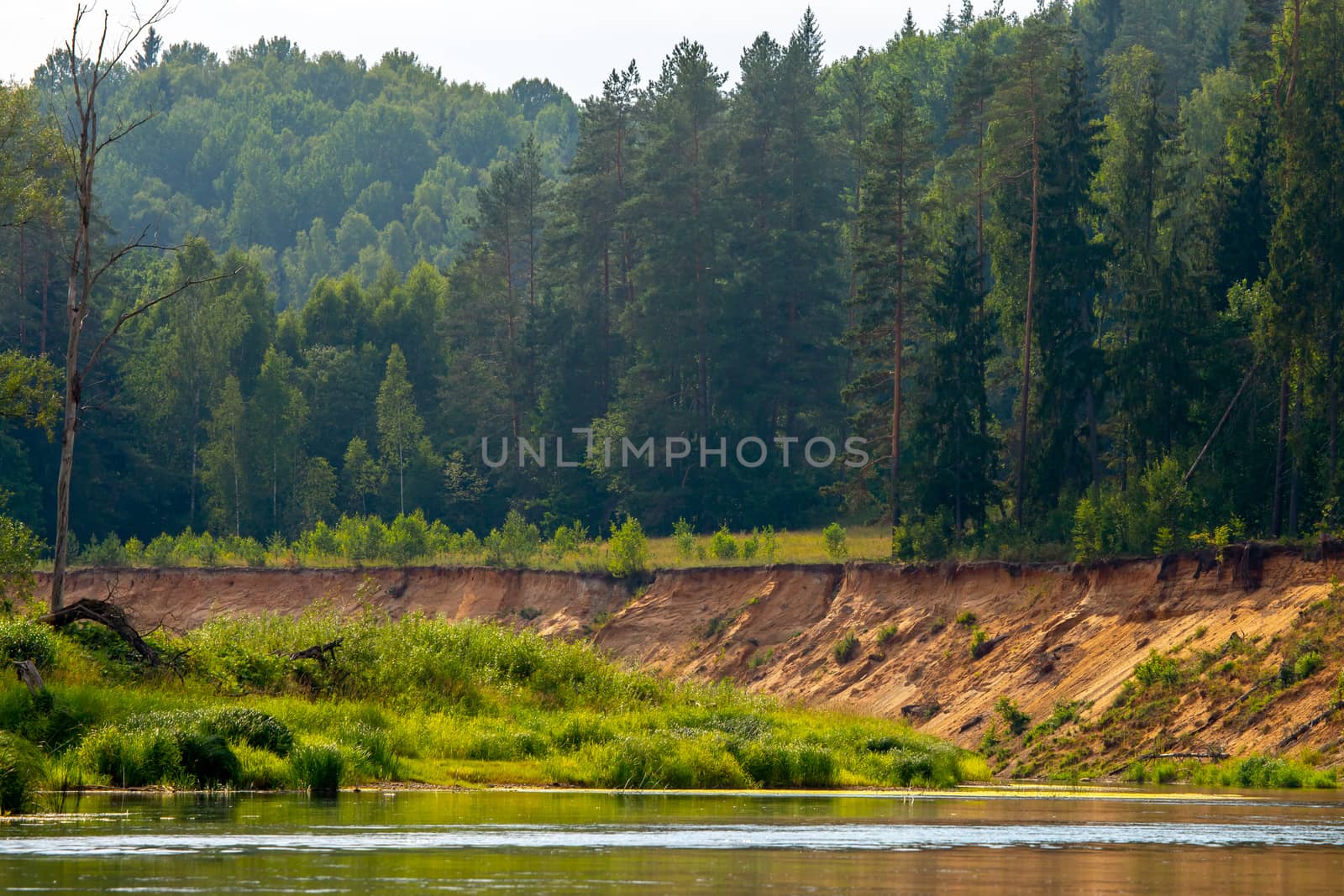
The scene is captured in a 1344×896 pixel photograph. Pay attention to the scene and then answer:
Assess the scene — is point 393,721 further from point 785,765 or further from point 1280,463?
point 1280,463

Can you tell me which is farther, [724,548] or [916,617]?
[724,548]

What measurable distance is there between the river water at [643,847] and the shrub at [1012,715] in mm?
20863

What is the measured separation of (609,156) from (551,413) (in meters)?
14.6

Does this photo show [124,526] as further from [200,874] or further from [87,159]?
[200,874]

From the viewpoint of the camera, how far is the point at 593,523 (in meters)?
94.7

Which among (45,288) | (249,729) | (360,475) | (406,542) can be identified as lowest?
(249,729)

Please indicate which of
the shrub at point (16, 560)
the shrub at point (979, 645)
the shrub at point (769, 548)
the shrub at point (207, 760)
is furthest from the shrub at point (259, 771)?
the shrub at point (769, 548)

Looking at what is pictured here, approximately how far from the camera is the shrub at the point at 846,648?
57406 mm

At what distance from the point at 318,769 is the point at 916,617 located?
34.2m

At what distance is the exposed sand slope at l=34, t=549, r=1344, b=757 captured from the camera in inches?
1806

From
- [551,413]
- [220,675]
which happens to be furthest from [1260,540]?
[551,413]

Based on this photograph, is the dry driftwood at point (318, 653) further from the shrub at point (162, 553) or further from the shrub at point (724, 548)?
Result: the shrub at point (162, 553)

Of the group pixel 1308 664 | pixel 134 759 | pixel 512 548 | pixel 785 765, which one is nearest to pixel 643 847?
pixel 134 759

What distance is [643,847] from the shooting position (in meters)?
18.0
